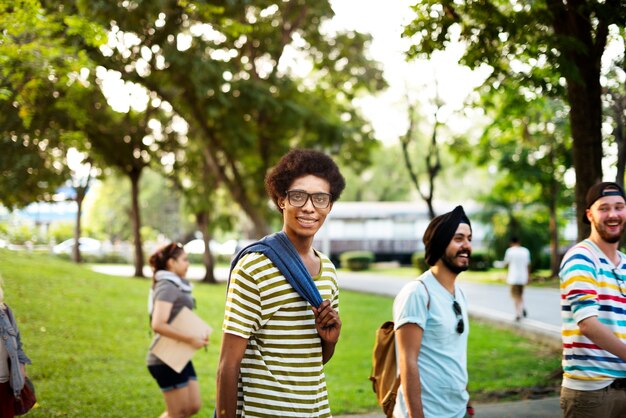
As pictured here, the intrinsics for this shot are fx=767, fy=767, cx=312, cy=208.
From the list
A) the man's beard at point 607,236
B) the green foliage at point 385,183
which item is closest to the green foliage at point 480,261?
the green foliage at point 385,183

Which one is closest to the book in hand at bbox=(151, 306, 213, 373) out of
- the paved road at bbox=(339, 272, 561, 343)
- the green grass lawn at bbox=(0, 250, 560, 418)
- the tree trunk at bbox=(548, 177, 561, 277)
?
the green grass lawn at bbox=(0, 250, 560, 418)

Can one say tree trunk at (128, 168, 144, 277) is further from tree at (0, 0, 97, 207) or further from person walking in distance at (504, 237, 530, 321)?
person walking in distance at (504, 237, 530, 321)

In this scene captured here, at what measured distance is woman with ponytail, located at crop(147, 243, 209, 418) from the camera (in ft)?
20.7

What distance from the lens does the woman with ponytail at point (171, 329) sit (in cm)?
630

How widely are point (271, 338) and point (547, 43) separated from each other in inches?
233

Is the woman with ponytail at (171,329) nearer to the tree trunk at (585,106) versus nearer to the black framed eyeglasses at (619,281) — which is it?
the black framed eyeglasses at (619,281)

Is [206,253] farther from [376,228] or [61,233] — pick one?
[61,233]

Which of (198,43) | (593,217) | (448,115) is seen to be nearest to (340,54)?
(198,43)

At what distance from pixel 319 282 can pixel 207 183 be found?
87.3ft

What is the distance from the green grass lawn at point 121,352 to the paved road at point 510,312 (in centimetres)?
50

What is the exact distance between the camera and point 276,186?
3330mm

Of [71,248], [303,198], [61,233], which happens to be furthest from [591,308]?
[61,233]

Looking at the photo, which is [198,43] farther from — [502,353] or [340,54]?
[502,353]

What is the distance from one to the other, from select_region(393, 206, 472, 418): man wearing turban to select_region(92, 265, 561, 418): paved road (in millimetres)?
4200
